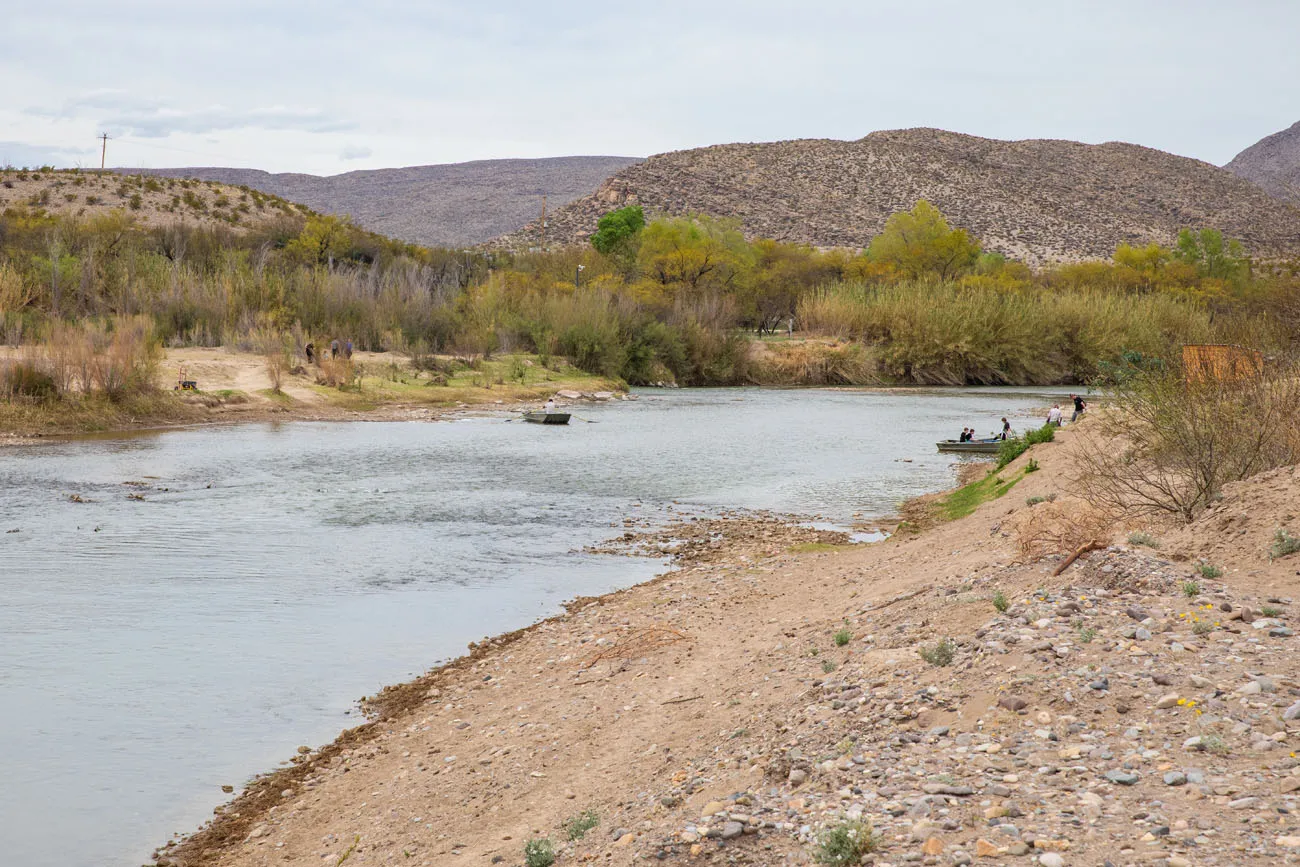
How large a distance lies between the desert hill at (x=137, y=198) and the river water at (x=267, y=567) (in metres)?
55.9

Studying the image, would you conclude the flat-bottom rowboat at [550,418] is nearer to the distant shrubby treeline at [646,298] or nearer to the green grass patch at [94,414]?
the green grass patch at [94,414]

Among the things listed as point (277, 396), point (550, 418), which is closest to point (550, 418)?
point (550, 418)

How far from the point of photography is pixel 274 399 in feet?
121

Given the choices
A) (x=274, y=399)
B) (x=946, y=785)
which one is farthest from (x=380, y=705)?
(x=274, y=399)

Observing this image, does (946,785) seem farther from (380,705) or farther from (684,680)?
(380,705)

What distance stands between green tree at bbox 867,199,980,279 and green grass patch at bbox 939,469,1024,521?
6952 cm

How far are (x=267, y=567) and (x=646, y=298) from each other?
52383 mm

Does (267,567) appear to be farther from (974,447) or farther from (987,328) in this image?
(987,328)

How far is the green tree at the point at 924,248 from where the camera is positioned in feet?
291

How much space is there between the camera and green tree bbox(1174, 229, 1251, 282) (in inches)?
3706

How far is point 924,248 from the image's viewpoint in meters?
89.2

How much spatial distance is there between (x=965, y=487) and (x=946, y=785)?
1559cm

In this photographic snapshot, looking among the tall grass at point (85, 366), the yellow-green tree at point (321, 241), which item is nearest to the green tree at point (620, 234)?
the yellow-green tree at point (321, 241)

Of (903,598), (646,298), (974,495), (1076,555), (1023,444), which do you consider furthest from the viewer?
(646,298)
